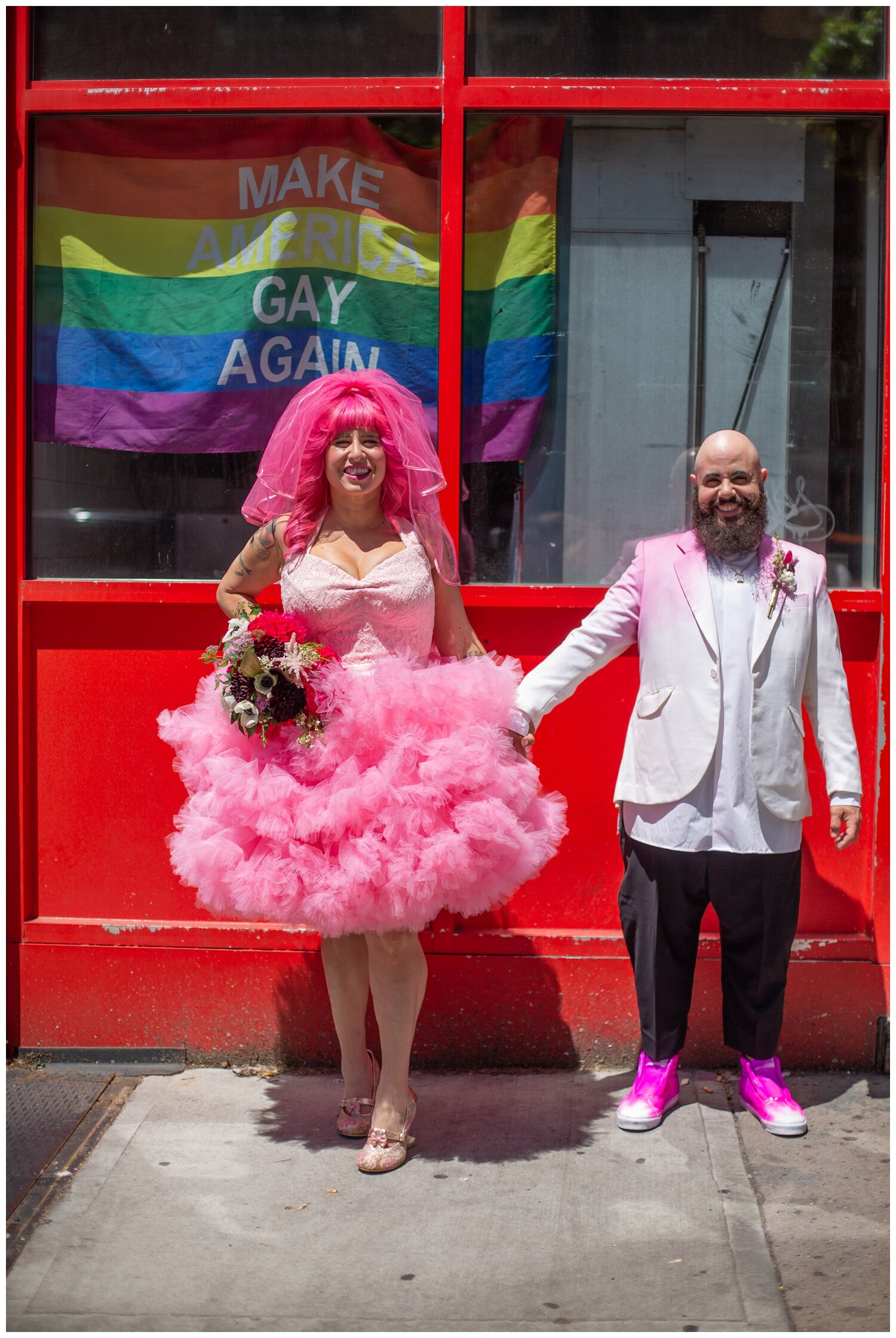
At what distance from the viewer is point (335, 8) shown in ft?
15.6

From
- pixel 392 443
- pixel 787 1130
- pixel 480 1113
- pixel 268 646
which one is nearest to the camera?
pixel 268 646

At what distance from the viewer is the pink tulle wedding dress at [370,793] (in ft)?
12.1

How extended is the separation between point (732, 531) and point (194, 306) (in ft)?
A: 7.78

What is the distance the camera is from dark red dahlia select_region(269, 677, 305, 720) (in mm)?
3736

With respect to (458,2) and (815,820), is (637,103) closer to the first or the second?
(458,2)

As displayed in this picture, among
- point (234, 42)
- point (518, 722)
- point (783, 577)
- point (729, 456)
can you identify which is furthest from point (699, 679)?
point (234, 42)

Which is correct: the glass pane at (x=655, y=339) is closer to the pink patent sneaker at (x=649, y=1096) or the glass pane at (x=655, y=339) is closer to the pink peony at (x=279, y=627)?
the pink peony at (x=279, y=627)

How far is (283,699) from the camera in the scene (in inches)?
147

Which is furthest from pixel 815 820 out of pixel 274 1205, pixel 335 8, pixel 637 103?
pixel 335 8

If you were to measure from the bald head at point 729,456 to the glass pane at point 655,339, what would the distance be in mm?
727

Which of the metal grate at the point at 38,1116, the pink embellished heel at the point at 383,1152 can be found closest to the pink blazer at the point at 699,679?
the pink embellished heel at the point at 383,1152

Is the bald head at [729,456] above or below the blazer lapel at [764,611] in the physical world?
above

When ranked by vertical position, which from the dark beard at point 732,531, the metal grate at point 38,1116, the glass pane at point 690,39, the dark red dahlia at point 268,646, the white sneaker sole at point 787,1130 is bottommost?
the metal grate at point 38,1116

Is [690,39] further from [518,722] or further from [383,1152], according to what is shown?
[383,1152]
